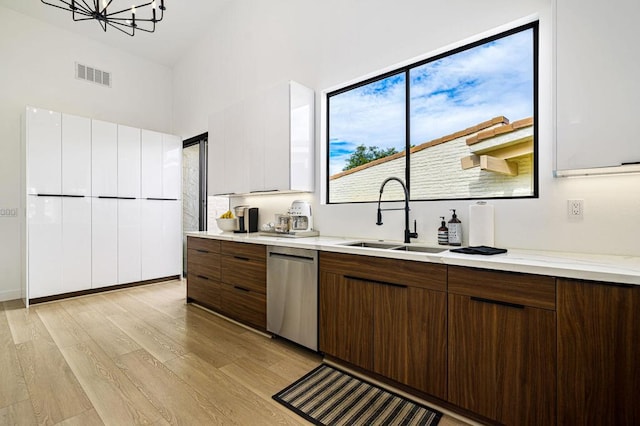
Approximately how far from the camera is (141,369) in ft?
7.22

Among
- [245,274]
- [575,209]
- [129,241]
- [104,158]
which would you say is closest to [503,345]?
[575,209]

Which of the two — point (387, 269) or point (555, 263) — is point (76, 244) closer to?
point (387, 269)

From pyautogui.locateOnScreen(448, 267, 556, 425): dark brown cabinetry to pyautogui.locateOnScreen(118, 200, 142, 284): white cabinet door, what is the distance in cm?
456

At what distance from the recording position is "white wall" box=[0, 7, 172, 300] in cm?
397

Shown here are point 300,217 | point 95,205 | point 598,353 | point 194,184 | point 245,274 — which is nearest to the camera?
point 598,353

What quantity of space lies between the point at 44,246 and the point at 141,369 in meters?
2.75

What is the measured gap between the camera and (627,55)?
1431mm

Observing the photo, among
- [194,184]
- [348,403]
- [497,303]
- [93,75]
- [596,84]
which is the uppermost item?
[93,75]

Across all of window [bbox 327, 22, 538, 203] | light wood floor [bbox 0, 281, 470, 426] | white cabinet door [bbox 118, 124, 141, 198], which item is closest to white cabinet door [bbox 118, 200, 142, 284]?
white cabinet door [bbox 118, 124, 141, 198]

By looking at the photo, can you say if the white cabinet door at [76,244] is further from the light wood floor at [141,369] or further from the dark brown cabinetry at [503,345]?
the dark brown cabinetry at [503,345]

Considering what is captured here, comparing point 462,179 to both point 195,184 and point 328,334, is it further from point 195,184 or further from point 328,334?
point 195,184

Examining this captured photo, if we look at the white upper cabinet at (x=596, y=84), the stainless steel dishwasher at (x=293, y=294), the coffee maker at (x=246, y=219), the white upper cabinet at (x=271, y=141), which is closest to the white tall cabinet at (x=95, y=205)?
the white upper cabinet at (x=271, y=141)

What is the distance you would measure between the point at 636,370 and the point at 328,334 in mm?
1617

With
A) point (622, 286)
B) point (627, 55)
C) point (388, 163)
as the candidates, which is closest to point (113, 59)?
point (388, 163)
